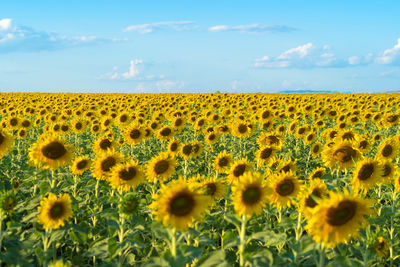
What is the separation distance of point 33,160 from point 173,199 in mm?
3544

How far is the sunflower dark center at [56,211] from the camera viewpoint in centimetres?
431

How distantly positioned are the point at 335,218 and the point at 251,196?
830 millimetres

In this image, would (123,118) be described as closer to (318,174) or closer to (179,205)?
(318,174)

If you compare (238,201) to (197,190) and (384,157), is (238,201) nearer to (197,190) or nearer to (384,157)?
(197,190)

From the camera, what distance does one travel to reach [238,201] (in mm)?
3504

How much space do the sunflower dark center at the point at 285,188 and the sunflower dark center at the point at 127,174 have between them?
2231mm

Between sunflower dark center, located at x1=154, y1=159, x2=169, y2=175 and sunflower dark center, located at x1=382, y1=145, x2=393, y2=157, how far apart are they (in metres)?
4.70

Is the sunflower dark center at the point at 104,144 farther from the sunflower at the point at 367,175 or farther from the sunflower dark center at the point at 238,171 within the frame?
the sunflower at the point at 367,175

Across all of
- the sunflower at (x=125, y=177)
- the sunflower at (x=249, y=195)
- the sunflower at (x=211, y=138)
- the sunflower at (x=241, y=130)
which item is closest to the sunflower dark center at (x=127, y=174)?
the sunflower at (x=125, y=177)

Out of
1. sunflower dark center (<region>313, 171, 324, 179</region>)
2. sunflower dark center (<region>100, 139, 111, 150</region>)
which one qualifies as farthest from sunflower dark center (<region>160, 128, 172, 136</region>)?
sunflower dark center (<region>313, 171, 324, 179</region>)

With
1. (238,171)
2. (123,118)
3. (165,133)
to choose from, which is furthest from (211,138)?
(238,171)

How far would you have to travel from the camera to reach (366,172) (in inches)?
201

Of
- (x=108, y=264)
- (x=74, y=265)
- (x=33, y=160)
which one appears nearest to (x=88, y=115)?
(x=33, y=160)

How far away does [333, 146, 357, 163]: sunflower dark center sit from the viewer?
614 cm
